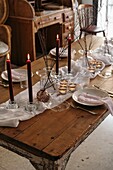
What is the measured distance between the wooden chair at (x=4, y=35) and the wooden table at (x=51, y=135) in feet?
6.29

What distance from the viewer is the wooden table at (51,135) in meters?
1.06

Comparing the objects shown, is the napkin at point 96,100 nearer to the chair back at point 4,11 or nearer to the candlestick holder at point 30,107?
the candlestick holder at point 30,107

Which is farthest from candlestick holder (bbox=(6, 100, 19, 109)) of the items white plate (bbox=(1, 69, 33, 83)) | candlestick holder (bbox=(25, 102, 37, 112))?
white plate (bbox=(1, 69, 33, 83))

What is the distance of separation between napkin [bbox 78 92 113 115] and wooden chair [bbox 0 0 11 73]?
1833mm

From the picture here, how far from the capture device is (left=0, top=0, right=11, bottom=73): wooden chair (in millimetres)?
3083

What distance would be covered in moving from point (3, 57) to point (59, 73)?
5.27 feet

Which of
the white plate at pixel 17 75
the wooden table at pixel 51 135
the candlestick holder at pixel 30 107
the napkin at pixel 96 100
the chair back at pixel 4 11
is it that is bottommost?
the wooden table at pixel 51 135

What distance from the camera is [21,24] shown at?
11.5 feet

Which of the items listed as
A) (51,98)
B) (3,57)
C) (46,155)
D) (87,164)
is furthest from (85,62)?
(3,57)

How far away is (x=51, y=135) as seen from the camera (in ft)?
3.77

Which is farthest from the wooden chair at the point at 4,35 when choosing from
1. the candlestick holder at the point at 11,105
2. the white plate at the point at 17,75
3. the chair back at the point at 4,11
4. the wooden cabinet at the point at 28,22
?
the candlestick holder at the point at 11,105

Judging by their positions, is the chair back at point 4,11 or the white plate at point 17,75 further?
the chair back at point 4,11

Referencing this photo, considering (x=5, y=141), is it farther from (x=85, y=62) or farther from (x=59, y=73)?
(x=85, y=62)

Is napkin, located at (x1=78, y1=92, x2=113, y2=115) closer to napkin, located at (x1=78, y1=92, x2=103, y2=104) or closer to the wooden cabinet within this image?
napkin, located at (x1=78, y1=92, x2=103, y2=104)
